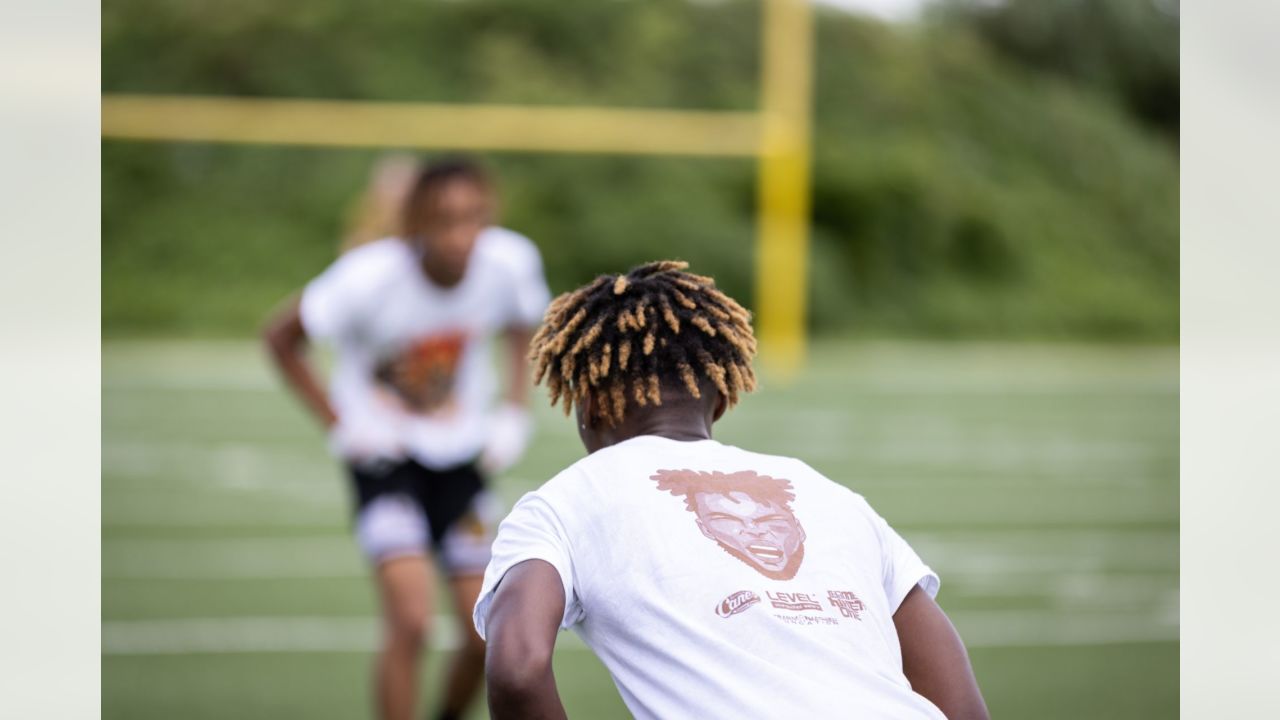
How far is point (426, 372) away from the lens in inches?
189

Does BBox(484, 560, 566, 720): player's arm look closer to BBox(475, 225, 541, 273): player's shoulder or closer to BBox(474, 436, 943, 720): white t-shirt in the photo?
BBox(474, 436, 943, 720): white t-shirt

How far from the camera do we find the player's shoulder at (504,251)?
4.92 meters

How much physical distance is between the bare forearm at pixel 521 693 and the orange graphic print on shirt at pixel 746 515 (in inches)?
11.6

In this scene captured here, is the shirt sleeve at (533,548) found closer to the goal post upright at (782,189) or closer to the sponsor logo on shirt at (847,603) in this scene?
the sponsor logo on shirt at (847,603)

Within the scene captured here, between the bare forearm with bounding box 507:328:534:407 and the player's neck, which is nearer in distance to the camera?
the player's neck

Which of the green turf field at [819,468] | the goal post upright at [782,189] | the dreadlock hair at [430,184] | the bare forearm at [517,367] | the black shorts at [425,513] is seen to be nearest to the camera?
the black shorts at [425,513]

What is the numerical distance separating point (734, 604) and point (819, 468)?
9596mm

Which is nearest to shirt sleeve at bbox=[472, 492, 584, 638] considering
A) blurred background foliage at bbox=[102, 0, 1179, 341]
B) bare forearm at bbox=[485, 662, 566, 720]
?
bare forearm at bbox=[485, 662, 566, 720]

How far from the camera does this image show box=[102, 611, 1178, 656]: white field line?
6.02 m

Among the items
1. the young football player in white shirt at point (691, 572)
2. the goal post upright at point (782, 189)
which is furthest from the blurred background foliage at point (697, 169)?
the young football player in white shirt at point (691, 572)

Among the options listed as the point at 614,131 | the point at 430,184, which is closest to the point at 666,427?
the point at 430,184

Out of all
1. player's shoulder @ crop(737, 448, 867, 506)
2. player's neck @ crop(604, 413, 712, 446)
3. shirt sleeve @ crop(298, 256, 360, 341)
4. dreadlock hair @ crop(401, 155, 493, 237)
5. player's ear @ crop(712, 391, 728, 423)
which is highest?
dreadlock hair @ crop(401, 155, 493, 237)
